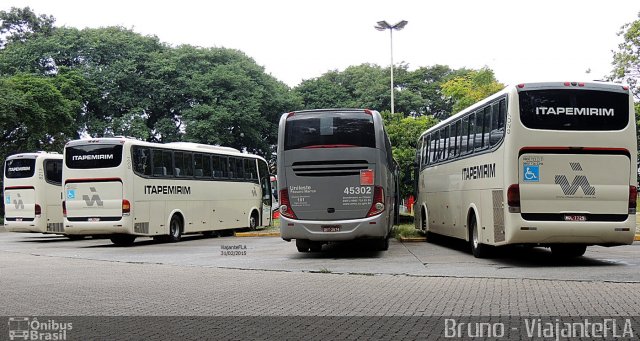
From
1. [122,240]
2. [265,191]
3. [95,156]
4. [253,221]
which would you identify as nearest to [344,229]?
[95,156]

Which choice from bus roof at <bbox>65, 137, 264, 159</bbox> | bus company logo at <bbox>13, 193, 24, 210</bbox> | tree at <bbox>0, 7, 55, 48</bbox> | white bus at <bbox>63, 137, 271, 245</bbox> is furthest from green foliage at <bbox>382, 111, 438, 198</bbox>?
tree at <bbox>0, 7, 55, 48</bbox>

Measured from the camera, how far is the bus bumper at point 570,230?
1320cm

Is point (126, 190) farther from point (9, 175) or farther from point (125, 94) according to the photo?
point (125, 94)

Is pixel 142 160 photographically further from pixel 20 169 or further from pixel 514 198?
pixel 514 198

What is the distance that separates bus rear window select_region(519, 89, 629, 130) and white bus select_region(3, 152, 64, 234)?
1944 cm

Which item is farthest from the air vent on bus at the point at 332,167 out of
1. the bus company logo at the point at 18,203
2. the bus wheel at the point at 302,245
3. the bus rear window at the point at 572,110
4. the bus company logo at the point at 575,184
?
the bus company logo at the point at 18,203

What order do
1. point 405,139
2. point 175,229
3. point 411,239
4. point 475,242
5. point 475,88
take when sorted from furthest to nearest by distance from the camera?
point 475,88 → point 405,139 → point 175,229 → point 411,239 → point 475,242

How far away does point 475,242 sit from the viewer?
52.5 feet

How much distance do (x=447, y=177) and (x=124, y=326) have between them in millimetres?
12852

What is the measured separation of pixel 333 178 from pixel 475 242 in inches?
139

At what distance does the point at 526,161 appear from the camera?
43.6 feet

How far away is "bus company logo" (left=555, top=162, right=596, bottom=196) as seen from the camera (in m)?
13.2

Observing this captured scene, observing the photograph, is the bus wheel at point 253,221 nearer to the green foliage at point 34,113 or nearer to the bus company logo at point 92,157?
the bus company logo at point 92,157

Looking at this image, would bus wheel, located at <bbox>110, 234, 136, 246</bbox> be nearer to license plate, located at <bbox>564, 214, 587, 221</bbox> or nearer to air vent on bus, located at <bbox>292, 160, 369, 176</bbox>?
air vent on bus, located at <bbox>292, 160, 369, 176</bbox>
